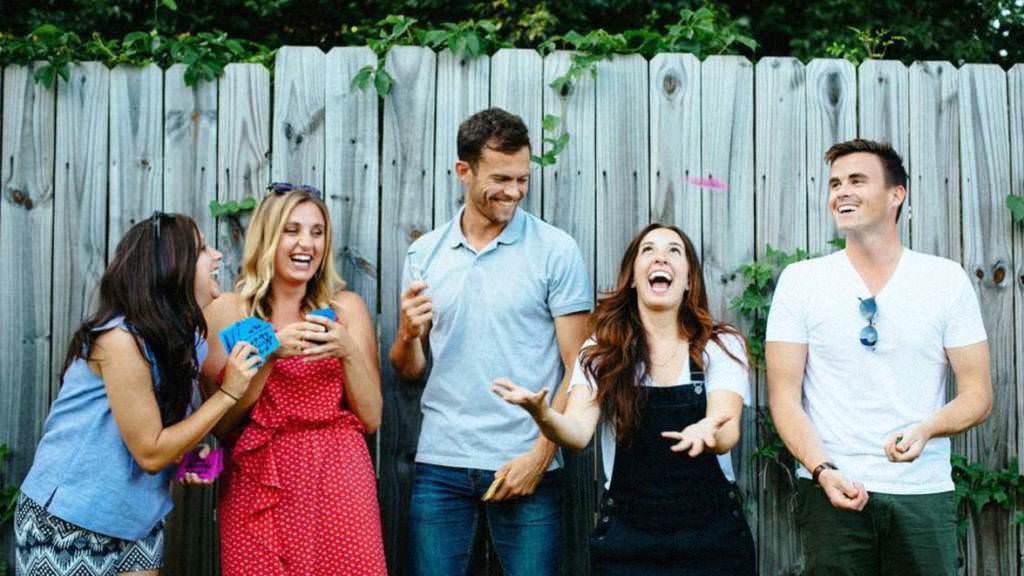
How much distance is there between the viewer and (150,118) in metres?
4.14

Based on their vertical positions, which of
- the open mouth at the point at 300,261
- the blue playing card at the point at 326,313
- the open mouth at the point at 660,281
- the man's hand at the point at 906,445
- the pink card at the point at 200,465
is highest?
the open mouth at the point at 300,261

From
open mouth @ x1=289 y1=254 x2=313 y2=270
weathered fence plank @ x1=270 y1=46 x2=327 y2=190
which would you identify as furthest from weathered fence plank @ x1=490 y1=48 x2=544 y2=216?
open mouth @ x1=289 y1=254 x2=313 y2=270

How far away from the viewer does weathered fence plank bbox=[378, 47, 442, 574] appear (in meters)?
4.13

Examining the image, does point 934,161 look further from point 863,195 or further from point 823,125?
point 863,195

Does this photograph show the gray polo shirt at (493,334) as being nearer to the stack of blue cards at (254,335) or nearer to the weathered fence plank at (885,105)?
the stack of blue cards at (254,335)

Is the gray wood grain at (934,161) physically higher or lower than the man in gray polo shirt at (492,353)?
higher

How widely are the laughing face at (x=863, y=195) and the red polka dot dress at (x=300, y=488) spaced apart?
6.16 ft

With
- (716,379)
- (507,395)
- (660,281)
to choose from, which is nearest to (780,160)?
(660,281)

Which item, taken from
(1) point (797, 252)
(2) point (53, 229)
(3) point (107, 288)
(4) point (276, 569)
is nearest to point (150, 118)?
(2) point (53, 229)

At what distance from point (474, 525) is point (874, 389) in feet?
4.90

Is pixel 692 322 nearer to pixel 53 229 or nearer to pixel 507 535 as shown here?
pixel 507 535

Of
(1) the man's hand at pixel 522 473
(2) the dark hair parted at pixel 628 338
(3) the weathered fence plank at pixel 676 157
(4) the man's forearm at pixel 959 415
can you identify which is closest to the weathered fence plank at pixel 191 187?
(1) the man's hand at pixel 522 473

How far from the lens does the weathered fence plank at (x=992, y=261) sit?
4.14 meters

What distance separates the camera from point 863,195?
360 cm
